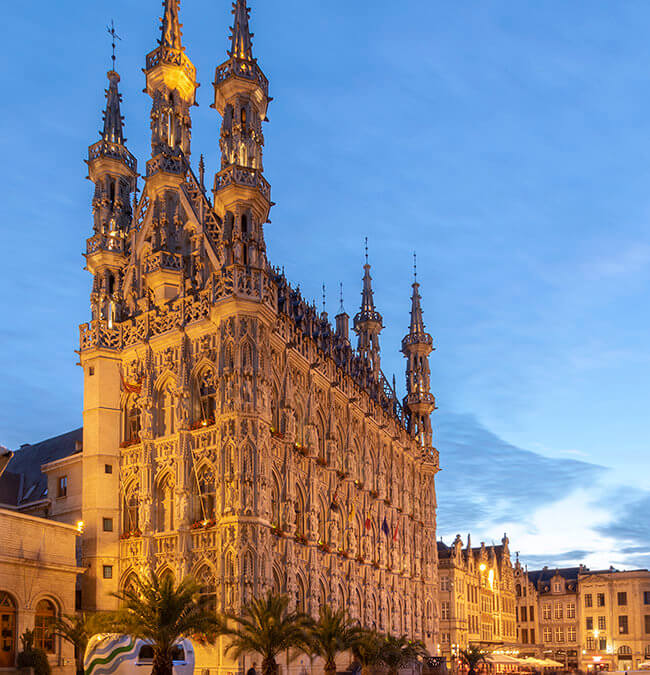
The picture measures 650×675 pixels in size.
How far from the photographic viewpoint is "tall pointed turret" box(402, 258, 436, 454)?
8538 cm

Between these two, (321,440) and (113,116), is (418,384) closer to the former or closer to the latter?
(321,440)

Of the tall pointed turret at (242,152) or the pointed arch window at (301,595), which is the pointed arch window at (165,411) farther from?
the pointed arch window at (301,595)

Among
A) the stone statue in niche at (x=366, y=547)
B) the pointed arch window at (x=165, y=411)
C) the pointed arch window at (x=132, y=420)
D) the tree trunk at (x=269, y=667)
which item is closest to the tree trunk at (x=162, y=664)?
the tree trunk at (x=269, y=667)

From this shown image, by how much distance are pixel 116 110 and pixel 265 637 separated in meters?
37.2

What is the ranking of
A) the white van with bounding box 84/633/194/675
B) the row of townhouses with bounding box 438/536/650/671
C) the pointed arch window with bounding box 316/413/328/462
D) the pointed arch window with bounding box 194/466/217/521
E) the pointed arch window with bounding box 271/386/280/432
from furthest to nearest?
the row of townhouses with bounding box 438/536/650/671, the pointed arch window with bounding box 316/413/328/462, the pointed arch window with bounding box 271/386/280/432, the pointed arch window with bounding box 194/466/217/521, the white van with bounding box 84/633/194/675

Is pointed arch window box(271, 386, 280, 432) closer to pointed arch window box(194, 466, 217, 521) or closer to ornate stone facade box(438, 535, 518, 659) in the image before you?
pointed arch window box(194, 466, 217, 521)

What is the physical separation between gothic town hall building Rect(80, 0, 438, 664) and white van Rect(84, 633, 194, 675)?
6.42 m

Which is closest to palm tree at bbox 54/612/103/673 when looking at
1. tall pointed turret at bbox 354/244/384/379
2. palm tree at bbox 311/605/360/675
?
palm tree at bbox 311/605/360/675

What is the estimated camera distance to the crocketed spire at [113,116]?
58.6 meters

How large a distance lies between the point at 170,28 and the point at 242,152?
12.2 meters

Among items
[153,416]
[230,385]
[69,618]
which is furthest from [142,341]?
[69,618]

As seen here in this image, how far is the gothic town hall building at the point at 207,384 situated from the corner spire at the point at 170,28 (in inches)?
3.6

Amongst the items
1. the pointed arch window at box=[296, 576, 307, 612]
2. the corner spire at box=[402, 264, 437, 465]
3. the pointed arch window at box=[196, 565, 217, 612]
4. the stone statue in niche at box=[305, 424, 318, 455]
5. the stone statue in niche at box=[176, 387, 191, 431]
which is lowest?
the pointed arch window at box=[296, 576, 307, 612]

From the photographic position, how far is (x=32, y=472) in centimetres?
6631
